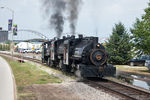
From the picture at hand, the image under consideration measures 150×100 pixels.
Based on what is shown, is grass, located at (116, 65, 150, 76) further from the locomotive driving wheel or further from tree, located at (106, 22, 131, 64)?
the locomotive driving wheel

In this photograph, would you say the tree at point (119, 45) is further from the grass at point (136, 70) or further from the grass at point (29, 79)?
the grass at point (29, 79)

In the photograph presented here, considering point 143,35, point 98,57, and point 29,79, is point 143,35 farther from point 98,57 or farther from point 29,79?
point 29,79

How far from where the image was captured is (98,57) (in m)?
15.0

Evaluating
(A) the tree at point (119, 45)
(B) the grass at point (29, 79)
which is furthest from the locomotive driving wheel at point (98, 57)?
(A) the tree at point (119, 45)

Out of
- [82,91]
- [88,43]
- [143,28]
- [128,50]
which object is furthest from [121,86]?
[128,50]

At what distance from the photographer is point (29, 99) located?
8.88 m

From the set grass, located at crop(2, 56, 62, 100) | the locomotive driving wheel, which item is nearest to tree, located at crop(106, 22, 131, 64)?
grass, located at crop(2, 56, 62, 100)

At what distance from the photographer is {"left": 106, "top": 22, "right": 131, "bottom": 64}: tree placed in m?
29.8

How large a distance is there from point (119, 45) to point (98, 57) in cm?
1548

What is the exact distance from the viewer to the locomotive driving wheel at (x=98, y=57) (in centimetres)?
1484

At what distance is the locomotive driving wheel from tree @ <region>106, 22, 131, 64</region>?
14.7m

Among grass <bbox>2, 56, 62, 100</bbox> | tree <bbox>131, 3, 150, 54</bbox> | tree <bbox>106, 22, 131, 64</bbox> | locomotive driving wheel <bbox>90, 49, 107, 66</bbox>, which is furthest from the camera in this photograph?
tree <bbox>106, 22, 131, 64</bbox>

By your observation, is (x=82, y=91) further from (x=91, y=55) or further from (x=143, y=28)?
(x=143, y=28)

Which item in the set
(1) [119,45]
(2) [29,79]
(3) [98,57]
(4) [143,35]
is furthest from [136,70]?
(2) [29,79]
